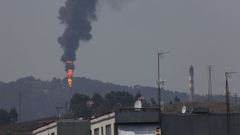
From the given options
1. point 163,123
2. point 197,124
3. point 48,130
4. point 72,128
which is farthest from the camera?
point 48,130

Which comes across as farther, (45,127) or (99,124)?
(45,127)

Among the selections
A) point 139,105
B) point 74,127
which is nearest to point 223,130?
point 139,105

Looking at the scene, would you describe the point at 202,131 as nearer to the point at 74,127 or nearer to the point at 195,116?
the point at 195,116

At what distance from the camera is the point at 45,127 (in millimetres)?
141625

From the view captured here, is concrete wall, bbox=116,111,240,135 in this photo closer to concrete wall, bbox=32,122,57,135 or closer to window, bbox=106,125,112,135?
window, bbox=106,125,112,135

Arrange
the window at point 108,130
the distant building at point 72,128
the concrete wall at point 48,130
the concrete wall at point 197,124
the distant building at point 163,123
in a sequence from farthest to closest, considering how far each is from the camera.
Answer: the concrete wall at point 48,130, the distant building at point 72,128, the concrete wall at point 197,124, the window at point 108,130, the distant building at point 163,123

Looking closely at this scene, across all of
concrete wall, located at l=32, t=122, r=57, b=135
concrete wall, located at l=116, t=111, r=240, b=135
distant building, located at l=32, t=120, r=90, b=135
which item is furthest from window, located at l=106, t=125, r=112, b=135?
concrete wall, located at l=32, t=122, r=57, b=135

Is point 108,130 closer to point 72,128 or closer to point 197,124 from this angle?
point 197,124

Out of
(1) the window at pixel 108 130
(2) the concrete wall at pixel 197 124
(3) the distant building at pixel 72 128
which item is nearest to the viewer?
(1) the window at pixel 108 130

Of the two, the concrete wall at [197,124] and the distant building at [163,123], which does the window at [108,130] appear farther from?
the concrete wall at [197,124]

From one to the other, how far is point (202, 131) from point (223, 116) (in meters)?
3.29

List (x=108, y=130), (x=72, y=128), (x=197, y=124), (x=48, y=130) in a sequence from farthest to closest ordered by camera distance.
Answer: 1. (x=48, y=130)
2. (x=72, y=128)
3. (x=197, y=124)
4. (x=108, y=130)

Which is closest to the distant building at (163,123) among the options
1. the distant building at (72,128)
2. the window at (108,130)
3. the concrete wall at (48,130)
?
the window at (108,130)

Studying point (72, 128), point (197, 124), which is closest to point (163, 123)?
point (197, 124)
